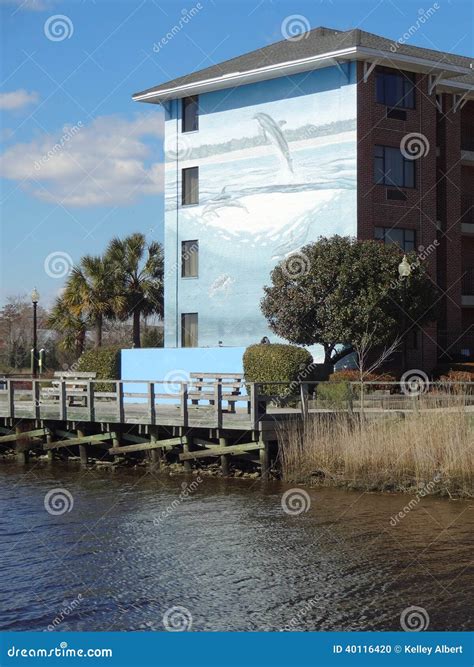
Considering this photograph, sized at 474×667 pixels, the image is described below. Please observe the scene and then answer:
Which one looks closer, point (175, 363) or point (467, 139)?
point (175, 363)

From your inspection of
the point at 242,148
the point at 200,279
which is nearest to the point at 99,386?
the point at 200,279

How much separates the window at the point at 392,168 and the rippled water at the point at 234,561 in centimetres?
1741

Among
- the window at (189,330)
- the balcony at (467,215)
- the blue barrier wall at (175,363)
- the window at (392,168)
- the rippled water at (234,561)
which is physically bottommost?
the rippled water at (234,561)

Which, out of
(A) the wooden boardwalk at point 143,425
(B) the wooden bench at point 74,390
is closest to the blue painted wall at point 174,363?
(B) the wooden bench at point 74,390

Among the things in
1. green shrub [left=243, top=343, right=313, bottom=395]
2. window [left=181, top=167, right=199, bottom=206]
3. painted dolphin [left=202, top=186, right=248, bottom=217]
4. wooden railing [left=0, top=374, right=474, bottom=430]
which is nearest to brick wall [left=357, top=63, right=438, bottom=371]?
painted dolphin [left=202, top=186, right=248, bottom=217]

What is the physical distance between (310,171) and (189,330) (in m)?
8.35

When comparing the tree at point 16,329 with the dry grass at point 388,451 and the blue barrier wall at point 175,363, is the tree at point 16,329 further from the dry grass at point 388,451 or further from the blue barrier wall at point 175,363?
the dry grass at point 388,451

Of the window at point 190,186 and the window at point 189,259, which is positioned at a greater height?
the window at point 190,186

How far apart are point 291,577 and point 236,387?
11.7m

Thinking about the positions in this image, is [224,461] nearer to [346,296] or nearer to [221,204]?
[346,296]

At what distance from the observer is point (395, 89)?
38500 mm

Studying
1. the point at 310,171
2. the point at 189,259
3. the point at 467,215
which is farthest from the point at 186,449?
the point at 467,215

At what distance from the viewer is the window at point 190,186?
4284 centimetres

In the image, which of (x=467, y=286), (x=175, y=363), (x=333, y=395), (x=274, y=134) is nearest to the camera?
(x=333, y=395)
